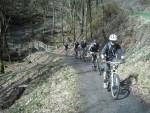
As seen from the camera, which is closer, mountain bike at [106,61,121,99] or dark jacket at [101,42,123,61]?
mountain bike at [106,61,121,99]

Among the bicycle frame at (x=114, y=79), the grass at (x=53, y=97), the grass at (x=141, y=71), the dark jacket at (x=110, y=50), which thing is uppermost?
A: the dark jacket at (x=110, y=50)

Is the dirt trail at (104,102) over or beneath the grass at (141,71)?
beneath

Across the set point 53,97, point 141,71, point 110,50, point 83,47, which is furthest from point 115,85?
point 83,47

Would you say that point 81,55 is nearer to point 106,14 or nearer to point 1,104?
point 1,104

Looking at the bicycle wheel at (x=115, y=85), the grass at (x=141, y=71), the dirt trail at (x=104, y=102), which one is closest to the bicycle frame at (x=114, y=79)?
the bicycle wheel at (x=115, y=85)

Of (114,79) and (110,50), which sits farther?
(110,50)

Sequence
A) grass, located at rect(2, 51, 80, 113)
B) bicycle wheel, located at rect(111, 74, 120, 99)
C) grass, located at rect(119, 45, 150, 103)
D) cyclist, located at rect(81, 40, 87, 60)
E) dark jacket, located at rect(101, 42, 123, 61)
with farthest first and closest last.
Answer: cyclist, located at rect(81, 40, 87, 60) → grass, located at rect(2, 51, 80, 113) → grass, located at rect(119, 45, 150, 103) → dark jacket, located at rect(101, 42, 123, 61) → bicycle wheel, located at rect(111, 74, 120, 99)

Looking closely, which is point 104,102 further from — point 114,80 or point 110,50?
point 110,50

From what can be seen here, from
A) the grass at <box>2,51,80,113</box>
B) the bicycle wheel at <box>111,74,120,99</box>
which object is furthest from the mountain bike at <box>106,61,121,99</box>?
the grass at <box>2,51,80,113</box>

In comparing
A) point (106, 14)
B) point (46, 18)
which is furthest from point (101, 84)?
point (46, 18)

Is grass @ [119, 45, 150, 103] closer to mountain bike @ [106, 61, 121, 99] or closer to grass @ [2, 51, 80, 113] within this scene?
mountain bike @ [106, 61, 121, 99]

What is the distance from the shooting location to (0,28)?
54500 millimetres

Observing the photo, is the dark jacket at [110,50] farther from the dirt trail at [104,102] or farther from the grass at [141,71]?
the grass at [141,71]

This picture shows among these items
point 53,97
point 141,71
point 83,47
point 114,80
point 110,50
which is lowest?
point 53,97
